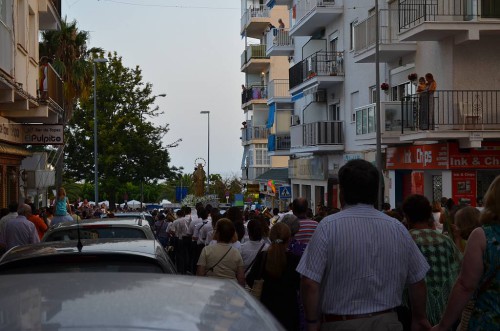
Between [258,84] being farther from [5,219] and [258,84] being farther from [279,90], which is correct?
[5,219]

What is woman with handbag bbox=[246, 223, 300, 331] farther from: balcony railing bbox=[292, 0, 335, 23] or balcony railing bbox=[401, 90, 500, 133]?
balcony railing bbox=[292, 0, 335, 23]

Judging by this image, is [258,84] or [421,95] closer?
[421,95]

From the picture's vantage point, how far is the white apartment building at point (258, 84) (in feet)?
211

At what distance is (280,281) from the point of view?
9.33 metres

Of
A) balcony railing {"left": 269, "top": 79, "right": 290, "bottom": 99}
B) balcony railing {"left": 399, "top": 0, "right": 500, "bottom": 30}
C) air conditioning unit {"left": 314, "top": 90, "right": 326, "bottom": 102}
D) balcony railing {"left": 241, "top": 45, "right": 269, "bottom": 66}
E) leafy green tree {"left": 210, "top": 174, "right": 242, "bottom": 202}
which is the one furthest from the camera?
leafy green tree {"left": 210, "top": 174, "right": 242, "bottom": 202}

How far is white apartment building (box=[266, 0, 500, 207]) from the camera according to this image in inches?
1067

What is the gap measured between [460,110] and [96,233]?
18.0 meters

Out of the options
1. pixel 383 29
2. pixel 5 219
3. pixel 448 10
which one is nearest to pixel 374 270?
pixel 5 219

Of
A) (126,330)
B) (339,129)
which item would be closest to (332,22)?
(339,129)

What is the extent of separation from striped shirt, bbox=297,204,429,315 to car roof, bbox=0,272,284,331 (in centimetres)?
172

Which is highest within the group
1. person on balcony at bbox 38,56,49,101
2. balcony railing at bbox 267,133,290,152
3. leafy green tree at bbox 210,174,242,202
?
person on balcony at bbox 38,56,49,101

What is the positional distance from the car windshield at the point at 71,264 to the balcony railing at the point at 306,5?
33779 millimetres

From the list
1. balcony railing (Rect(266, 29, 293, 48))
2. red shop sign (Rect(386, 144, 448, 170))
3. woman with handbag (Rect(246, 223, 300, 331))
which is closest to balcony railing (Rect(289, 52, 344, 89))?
red shop sign (Rect(386, 144, 448, 170))

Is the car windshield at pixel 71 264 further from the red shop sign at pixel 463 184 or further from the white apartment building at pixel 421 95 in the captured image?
the red shop sign at pixel 463 184
